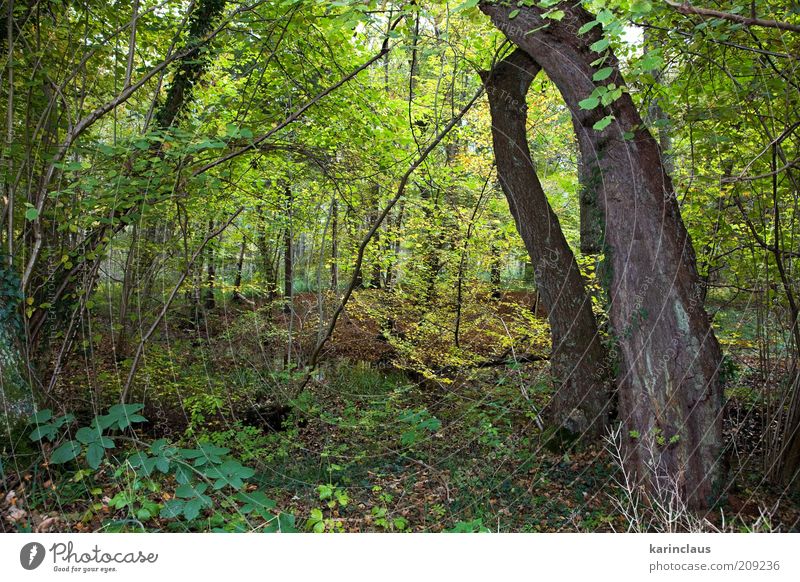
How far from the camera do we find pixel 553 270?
402cm

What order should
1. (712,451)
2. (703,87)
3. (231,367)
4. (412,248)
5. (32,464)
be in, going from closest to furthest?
(32,464) → (712,451) → (703,87) → (231,367) → (412,248)

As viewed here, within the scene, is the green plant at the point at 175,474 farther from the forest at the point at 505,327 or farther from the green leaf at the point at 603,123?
the green leaf at the point at 603,123

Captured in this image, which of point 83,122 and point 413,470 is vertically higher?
point 83,122

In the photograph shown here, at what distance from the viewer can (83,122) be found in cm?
315

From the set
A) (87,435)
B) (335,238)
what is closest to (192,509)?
(87,435)

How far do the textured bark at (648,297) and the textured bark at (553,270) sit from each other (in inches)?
24.5

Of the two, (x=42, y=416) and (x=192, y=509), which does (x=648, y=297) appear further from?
(x=42, y=416)

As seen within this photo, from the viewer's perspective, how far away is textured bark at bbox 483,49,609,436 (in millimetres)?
3939

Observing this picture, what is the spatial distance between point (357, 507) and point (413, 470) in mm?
855

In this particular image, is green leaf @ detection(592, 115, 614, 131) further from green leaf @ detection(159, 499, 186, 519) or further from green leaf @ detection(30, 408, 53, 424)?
green leaf @ detection(30, 408, 53, 424)

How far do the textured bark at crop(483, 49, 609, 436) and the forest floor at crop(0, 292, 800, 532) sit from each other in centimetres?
25

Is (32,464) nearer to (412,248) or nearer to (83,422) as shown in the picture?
(83,422)

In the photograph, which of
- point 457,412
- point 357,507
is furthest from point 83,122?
point 457,412

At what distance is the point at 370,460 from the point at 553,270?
2.21 meters
